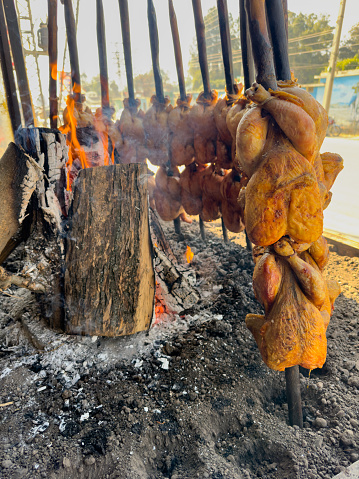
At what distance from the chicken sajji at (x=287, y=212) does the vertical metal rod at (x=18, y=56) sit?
10.2ft

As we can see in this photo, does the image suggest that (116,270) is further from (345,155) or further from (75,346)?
(345,155)

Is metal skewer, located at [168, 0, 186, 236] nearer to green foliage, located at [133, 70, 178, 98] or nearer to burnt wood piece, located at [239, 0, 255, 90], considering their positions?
burnt wood piece, located at [239, 0, 255, 90]

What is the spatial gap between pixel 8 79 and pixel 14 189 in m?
1.92

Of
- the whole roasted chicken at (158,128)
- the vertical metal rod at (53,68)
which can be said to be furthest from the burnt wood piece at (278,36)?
the vertical metal rod at (53,68)

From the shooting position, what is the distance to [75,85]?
3455 mm

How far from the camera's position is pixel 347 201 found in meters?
5.04

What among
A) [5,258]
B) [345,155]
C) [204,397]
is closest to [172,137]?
[5,258]

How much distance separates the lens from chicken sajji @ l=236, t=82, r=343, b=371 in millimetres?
1319

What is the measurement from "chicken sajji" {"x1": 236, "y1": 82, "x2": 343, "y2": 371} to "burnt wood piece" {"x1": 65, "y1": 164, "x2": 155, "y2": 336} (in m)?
0.89

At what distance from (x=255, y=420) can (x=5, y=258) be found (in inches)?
70.7

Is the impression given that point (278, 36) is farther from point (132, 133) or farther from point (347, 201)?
point (347, 201)

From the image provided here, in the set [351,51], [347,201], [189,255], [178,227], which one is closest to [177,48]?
[178,227]

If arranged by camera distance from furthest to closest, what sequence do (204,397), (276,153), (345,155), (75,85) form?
1. (345,155)
2. (75,85)
3. (204,397)
4. (276,153)

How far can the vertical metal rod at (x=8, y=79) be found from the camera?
10.5 ft
